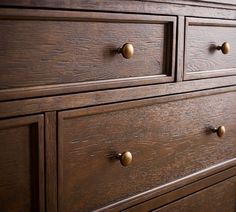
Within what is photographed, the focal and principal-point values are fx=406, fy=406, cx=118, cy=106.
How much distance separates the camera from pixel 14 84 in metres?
0.66

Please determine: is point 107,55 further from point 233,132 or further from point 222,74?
point 233,132

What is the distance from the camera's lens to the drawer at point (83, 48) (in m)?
0.65

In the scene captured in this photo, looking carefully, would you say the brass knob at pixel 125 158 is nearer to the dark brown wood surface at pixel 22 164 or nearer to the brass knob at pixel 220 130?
the dark brown wood surface at pixel 22 164

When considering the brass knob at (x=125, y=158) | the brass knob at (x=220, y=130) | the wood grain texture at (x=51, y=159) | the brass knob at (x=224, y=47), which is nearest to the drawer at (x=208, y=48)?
the brass knob at (x=224, y=47)

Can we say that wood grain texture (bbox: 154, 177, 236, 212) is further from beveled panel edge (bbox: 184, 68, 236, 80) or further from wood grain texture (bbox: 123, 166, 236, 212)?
beveled panel edge (bbox: 184, 68, 236, 80)

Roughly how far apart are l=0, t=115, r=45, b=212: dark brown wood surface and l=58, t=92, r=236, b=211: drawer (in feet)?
0.15

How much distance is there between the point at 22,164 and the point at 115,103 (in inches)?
8.7

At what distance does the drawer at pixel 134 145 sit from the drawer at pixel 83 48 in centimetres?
7

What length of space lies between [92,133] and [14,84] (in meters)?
0.20

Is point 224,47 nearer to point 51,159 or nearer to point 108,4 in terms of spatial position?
point 108,4

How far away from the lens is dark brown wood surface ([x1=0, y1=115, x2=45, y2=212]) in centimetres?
67

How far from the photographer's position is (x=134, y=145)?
872mm

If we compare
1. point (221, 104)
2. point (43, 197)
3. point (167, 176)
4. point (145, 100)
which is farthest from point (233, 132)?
point (43, 197)

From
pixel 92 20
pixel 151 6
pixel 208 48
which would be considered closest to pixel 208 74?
pixel 208 48
